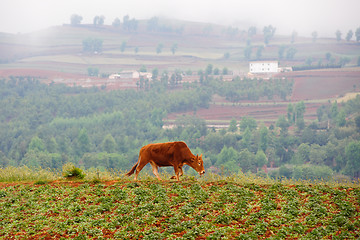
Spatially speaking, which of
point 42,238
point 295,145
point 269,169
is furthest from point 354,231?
point 295,145

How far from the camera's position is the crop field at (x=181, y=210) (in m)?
12.5

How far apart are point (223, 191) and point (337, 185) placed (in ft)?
15.9

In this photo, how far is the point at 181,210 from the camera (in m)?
14.2

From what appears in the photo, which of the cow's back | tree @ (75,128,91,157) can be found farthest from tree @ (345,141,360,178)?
the cow's back

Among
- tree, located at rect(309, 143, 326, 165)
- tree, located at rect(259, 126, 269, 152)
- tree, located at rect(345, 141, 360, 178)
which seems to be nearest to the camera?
tree, located at rect(345, 141, 360, 178)

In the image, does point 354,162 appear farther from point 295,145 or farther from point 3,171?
point 3,171

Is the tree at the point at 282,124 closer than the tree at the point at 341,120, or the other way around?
the tree at the point at 341,120

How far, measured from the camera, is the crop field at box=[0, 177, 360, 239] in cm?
1245

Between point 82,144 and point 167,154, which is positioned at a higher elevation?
point 167,154

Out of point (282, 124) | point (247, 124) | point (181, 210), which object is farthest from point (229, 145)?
point (181, 210)

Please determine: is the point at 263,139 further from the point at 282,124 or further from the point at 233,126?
the point at 233,126

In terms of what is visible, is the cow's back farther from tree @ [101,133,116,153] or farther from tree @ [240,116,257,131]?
tree @ [240,116,257,131]

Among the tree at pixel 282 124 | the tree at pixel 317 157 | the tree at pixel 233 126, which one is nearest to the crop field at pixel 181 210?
the tree at pixel 317 157

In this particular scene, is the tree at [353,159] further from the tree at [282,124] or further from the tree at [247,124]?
the tree at [247,124]
